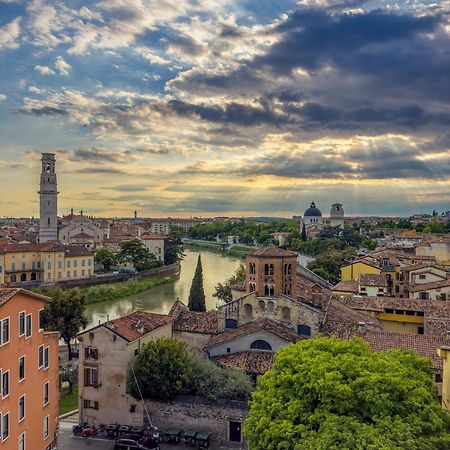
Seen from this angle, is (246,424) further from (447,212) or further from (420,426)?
(447,212)

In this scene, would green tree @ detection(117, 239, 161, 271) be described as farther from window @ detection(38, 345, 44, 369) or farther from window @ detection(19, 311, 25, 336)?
window @ detection(19, 311, 25, 336)

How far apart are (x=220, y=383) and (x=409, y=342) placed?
8751 millimetres

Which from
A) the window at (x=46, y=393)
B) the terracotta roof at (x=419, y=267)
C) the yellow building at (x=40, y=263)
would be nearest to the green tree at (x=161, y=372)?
the window at (x=46, y=393)

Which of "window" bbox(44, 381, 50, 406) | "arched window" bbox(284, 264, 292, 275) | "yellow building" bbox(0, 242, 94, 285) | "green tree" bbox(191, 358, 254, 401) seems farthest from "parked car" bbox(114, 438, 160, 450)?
"yellow building" bbox(0, 242, 94, 285)

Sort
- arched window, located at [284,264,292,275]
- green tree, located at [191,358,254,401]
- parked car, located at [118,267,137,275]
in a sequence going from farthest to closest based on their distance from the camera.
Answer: parked car, located at [118,267,137,275], arched window, located at [284,264,292,275], green tree, located at [191,358,254,401]

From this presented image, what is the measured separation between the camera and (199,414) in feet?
64.7

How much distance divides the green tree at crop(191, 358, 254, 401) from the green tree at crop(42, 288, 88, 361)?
11.3m

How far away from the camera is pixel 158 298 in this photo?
53875 mm

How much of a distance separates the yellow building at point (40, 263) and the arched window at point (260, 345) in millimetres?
38097

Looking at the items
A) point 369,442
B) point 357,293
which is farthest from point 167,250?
point 369,442

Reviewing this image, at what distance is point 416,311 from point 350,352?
55.5 feet

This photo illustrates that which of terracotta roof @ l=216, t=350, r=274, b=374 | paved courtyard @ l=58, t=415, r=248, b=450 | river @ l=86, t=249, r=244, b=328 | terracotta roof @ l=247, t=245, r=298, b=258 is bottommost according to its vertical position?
paved courtyard @ l=58, t=415, r=248, b=450

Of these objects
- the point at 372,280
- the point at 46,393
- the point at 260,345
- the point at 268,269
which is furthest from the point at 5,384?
the point at 372,280

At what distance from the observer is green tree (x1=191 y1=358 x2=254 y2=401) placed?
19719 millimetres
